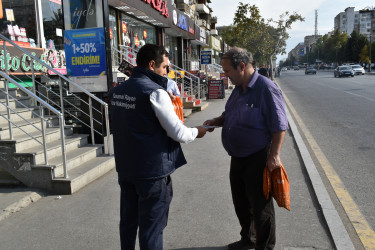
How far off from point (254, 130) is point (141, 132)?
100 cm

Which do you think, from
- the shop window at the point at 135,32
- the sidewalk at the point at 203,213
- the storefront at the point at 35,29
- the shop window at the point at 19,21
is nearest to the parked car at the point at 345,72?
the shop window at the point at 135,32

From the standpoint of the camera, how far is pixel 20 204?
4.25m

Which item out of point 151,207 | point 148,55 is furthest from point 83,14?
point 151,207

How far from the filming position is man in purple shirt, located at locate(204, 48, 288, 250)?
2740 mm

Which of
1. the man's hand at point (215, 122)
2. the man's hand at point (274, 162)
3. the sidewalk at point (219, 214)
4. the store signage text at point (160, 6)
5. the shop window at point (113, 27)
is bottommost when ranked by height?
the sidewalk at point (219, 214)

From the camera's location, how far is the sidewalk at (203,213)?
3.28 metres

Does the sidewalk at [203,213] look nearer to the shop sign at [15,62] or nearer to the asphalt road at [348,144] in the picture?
the asphalt road at [348,144]

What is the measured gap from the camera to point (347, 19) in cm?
14625

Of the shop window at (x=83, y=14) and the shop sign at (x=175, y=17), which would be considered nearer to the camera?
the shop window at (x=83, y=14)

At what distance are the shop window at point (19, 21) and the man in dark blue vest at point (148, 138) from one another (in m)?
7.59

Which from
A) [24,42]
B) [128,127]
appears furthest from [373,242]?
[24,42]

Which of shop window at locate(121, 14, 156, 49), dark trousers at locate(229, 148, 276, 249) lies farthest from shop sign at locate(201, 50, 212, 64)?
dark trousers at locate(229, 148, 276, 249)

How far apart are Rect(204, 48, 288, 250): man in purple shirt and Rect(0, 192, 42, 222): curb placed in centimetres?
286

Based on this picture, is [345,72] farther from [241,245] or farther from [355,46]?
[355,46]
